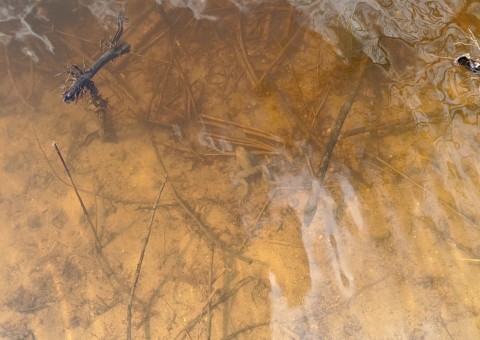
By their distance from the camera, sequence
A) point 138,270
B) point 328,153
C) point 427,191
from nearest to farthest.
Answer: point 427,191 < point 138,270 < point 328,153

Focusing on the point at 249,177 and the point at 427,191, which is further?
the point at 249,177

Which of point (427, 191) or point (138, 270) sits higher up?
point (427, 191)

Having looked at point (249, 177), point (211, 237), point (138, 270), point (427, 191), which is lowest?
point (138, 270)

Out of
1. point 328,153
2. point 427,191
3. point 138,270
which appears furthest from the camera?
point 328,153

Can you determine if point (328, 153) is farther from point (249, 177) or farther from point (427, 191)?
point (427, 191)

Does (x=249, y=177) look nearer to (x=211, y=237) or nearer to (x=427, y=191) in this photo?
(x=211, y=237)

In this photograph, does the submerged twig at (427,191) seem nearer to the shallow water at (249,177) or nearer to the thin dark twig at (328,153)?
the shallow water at (249,177)

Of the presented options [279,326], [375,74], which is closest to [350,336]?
[279,326]

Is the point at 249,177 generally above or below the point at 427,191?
below

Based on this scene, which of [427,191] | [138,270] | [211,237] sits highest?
[427,191]

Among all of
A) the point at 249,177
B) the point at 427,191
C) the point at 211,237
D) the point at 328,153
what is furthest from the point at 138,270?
the point at 427,191
